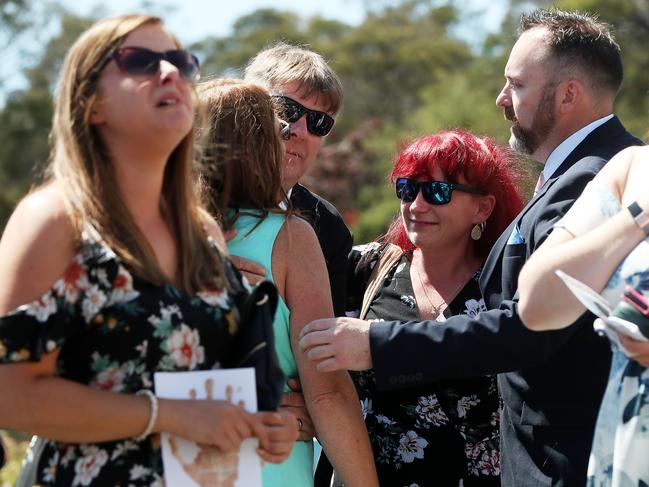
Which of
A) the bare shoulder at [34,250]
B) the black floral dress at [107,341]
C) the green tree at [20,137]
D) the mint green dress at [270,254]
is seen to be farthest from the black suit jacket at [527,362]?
the green tree at [20,137]

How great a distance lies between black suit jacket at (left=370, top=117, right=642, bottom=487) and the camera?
3.19m

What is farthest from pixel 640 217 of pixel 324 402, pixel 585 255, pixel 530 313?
pixel 324 402

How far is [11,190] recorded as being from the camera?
103ft

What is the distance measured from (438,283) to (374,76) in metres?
37.9

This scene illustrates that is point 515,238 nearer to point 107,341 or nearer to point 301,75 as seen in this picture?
point 301,75

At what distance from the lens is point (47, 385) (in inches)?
84.4

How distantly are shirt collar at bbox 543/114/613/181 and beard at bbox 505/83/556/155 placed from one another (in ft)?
0.43

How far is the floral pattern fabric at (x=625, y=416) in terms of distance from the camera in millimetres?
2516

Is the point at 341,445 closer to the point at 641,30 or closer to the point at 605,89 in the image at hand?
the point at 605,89

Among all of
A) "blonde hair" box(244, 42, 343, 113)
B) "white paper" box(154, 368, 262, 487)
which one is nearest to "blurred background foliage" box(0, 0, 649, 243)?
"blonde hair" box(244, 42, 343, 113)

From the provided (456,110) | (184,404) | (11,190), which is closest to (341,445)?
(184,404)

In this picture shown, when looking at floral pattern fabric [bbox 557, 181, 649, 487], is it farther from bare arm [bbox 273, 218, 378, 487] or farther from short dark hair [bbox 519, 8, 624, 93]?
short dark hair [bbox 519, 8, 624, 93]

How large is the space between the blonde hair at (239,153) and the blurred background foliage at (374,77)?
11.8m

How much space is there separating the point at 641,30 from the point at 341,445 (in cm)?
2436
